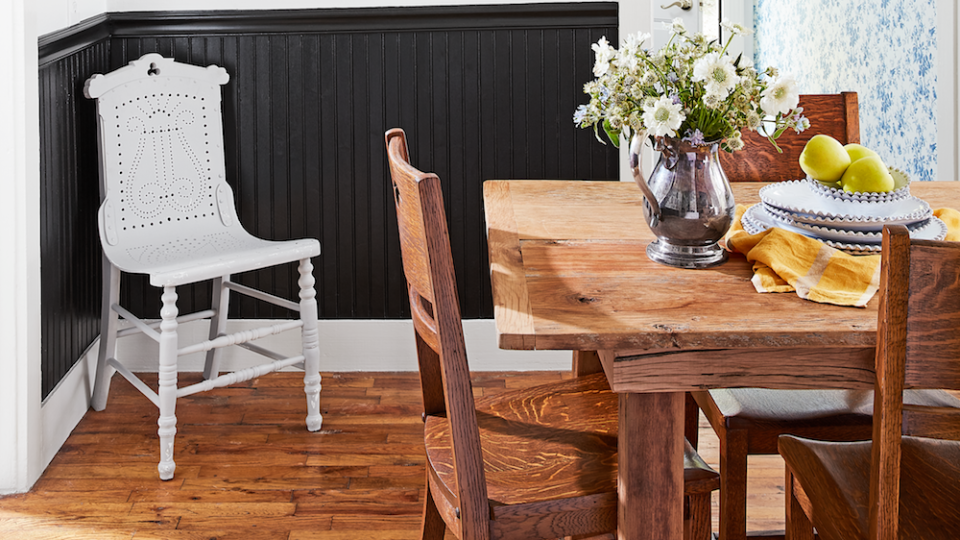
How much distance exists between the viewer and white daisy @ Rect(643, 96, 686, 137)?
1.21 meters

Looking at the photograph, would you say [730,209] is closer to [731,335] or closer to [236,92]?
[731,335]

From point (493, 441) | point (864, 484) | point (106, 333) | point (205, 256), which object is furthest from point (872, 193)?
point (106, 333)

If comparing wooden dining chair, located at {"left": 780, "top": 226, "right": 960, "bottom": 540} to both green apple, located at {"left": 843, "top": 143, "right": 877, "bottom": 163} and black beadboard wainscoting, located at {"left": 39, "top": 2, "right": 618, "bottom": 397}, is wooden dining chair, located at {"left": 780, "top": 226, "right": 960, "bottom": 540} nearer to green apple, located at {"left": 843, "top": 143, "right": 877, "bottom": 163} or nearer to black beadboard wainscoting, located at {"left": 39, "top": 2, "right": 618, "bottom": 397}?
green apple, located at {"left": 843, "top": 143, "right": 877, "bottom": 163}

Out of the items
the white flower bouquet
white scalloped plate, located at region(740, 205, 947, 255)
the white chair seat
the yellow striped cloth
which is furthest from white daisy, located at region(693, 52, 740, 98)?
the white chair seat

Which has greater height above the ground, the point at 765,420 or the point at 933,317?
the point at 933,317

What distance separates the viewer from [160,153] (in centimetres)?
263

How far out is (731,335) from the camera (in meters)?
1.08

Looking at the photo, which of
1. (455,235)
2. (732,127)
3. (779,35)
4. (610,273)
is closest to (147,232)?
(455,235)

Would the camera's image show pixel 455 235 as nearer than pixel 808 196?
No

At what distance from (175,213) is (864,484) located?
80.9 inches

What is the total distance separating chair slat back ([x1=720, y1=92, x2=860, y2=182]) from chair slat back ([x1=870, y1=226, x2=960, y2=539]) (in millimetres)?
1262

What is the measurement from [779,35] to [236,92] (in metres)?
2.76

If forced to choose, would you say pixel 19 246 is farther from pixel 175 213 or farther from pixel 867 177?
pixel 867 177

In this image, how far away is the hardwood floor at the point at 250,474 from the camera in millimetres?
2014
